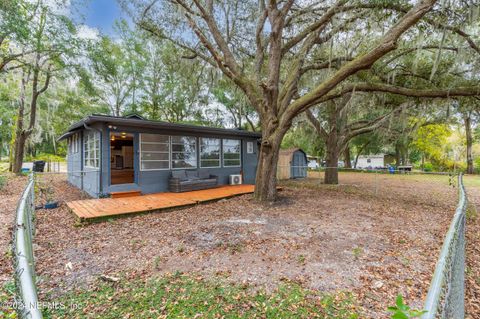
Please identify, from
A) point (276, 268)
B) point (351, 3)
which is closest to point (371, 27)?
point (351, 3)

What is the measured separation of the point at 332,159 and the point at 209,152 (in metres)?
6.05

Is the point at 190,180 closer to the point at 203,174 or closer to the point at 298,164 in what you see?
the point at 203,174

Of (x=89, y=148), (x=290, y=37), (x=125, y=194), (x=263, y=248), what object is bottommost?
(x=263, y=248)

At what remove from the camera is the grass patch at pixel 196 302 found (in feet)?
7.16

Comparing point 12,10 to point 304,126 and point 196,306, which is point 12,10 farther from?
point 304,126

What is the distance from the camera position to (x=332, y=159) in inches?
433

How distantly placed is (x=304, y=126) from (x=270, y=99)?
7834 millimetres

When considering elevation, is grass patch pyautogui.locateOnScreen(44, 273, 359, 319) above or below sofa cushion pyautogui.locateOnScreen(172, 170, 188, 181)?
below

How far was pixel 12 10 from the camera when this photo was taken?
7277mm

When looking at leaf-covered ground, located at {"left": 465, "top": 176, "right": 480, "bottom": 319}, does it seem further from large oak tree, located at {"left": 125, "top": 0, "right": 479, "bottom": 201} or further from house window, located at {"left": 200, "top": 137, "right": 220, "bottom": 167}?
house window, located at {"left": 200, "top": 137, "right": 220, "bottom": 167}

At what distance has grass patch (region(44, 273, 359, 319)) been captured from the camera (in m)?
2.18

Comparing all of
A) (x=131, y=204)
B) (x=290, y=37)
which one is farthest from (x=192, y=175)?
(x=290, y=37)

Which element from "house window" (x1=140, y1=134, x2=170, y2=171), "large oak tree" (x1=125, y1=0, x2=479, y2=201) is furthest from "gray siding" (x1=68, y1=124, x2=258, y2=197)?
"large oak tree" (x1=125, y1=0, x2=479, y2=201)

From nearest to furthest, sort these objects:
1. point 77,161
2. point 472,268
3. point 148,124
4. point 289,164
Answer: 1. point 472,268
2. point 148,124
3. point 77,161
4. point 289,164
